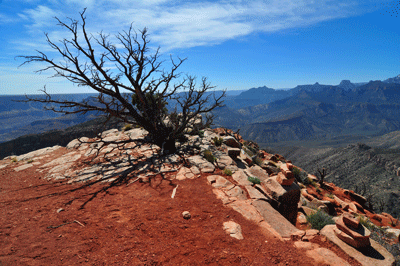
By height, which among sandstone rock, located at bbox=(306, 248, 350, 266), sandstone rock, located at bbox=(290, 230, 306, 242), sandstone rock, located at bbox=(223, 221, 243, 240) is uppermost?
sandstone rock, located at bbox=(223, 221, 243, 240)

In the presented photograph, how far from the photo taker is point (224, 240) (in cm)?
490

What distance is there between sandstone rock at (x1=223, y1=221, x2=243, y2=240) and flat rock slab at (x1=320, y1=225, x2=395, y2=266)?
2.39 m

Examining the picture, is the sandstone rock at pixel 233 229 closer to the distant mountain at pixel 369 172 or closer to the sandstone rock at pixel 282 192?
the sandstone rock at pixel 282 192

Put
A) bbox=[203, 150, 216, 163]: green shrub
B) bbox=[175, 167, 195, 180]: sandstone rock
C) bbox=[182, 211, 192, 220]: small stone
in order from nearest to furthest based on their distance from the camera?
bbox=[182, 211, 192, 220]: small stone < bbox=[175, 167, 195, 180]: sandstone rock < bbox=[203, 150, 216, 163]: green shrub

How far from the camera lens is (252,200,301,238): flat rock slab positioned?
17.6 ft

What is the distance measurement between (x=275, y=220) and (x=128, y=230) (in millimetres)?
4433

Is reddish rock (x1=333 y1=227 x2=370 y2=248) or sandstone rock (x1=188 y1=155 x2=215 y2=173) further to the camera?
sandstone rock (x1=188 y1=155 x2=215 y2=173)

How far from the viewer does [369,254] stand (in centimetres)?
454

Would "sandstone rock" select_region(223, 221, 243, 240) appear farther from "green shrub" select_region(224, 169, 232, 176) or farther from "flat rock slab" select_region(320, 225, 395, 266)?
"green shrub" select_region(224, 169, 232, 176)

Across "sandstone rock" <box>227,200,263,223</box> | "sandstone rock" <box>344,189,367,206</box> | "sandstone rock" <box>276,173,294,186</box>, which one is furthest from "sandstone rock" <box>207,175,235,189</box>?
"sandstone rock" <box>344,189,367,206</box>

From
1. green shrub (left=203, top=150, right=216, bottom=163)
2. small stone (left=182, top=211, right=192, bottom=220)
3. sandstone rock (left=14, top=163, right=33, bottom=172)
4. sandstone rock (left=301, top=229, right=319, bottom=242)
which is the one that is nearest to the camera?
sandstone rock (left=301, top=229, right=319, bottom=242)

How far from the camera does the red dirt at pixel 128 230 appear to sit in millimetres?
4266

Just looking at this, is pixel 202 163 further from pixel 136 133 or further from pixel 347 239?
pixel 136 133

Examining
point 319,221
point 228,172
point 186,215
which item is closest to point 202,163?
point 228,172
